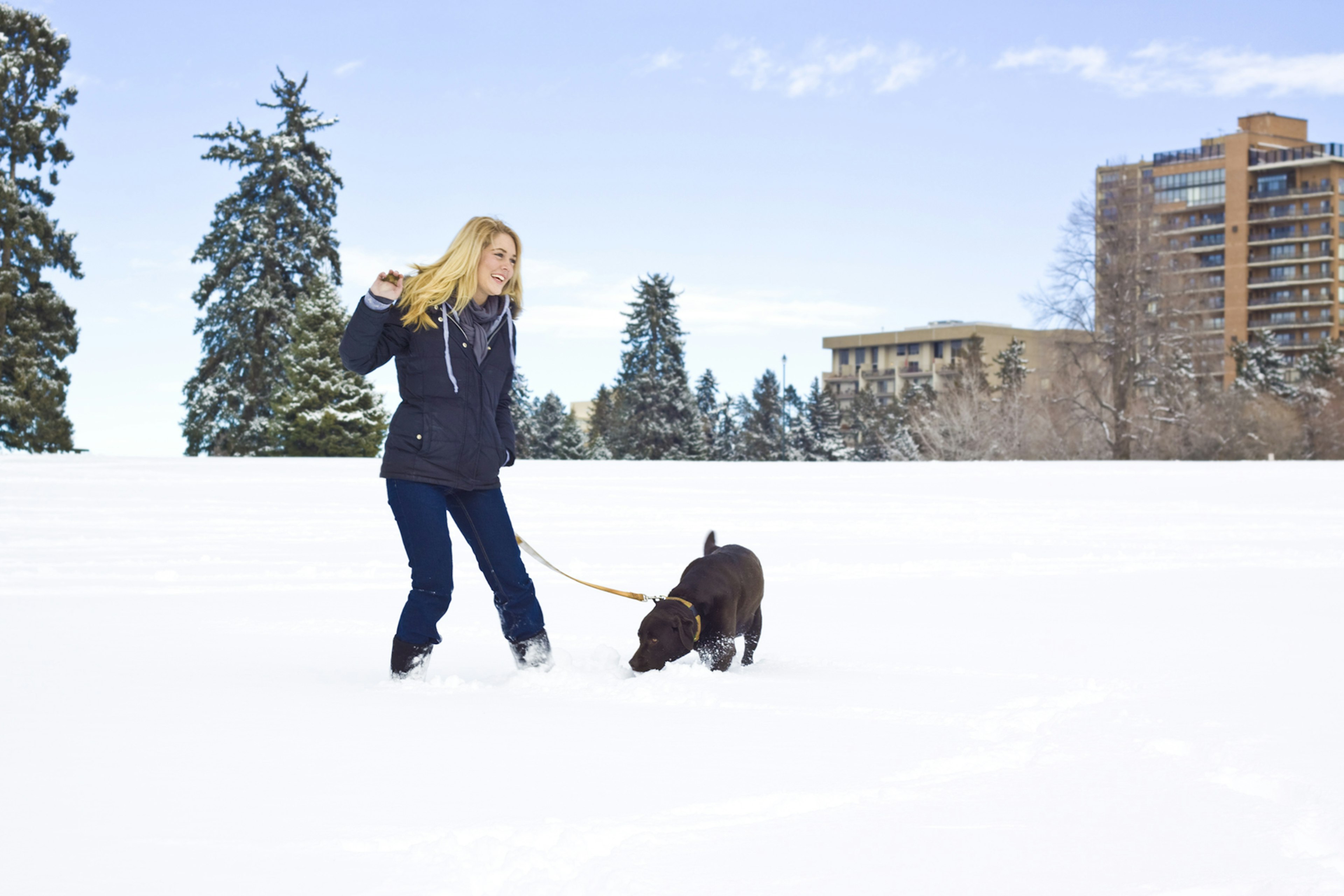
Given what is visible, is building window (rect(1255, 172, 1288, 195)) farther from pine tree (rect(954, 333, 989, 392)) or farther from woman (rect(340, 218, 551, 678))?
woman (rect(340, 218, 551, 678))

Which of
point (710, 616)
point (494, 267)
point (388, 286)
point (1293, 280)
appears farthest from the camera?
point (1293, 280)

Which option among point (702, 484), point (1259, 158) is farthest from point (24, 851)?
point (1259, 158)

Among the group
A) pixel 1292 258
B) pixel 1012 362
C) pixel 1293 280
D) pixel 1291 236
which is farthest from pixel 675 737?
pixel 1291 236

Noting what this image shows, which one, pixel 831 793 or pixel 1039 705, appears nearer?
pixel 831 793

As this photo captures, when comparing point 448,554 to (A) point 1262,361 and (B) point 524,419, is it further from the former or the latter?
(A) point 1262,361

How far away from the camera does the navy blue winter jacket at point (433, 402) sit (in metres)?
4.50

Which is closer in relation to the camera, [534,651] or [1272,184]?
[534,651]

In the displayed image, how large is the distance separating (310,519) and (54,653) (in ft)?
26.0

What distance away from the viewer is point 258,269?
41.7 meters

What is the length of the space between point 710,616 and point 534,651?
2.57ft

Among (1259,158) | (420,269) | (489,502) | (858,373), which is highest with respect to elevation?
(1259,158)

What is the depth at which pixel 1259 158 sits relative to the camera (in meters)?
114

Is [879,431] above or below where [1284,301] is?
below

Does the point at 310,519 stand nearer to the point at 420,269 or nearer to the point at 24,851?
the point at 420,269
